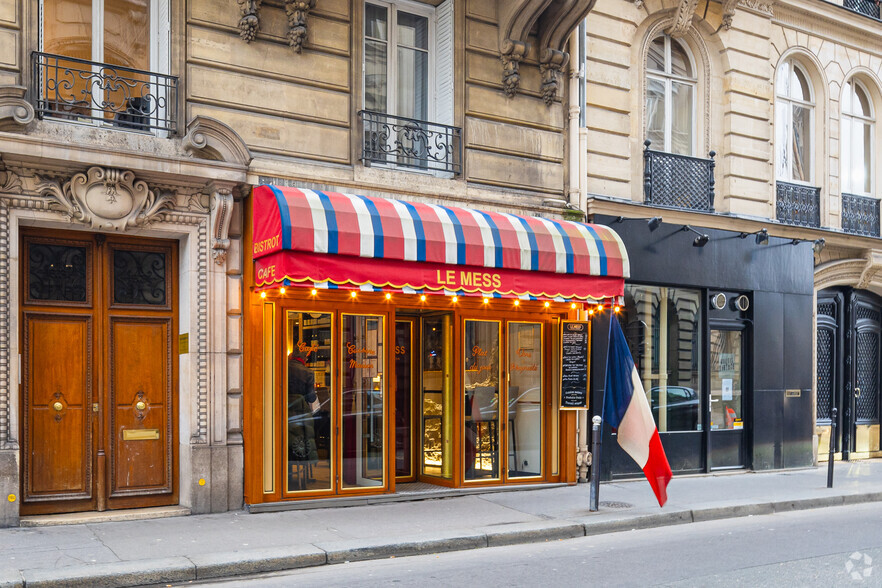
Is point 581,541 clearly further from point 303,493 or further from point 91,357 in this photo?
point 91,357

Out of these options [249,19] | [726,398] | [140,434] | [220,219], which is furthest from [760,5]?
[140,434]

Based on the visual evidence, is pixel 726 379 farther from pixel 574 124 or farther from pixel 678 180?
pixel 574 124

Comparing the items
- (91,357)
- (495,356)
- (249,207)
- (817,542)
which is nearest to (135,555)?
(91,357)

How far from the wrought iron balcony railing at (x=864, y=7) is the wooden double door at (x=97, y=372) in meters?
13.7

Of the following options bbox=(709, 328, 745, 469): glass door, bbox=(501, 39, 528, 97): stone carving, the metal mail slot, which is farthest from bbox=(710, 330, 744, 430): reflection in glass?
the metal mail slot

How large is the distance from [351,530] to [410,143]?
5.37 metres

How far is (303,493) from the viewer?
11.2 meters

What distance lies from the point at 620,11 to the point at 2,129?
368 inches

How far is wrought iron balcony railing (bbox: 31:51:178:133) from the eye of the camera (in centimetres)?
983

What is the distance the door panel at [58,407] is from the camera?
9.88 metres

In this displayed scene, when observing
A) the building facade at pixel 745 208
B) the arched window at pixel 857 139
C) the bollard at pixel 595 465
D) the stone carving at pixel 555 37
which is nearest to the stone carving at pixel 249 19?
the stone carving at pixel 555 37

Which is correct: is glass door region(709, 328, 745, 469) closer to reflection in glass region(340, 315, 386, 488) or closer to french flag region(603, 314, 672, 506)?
french flag region(603, 314, 672, 506)

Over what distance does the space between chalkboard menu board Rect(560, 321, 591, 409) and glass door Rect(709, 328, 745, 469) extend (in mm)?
3324

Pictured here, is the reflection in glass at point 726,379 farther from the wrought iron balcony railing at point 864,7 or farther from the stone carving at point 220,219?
the stone carving at point 220,219
